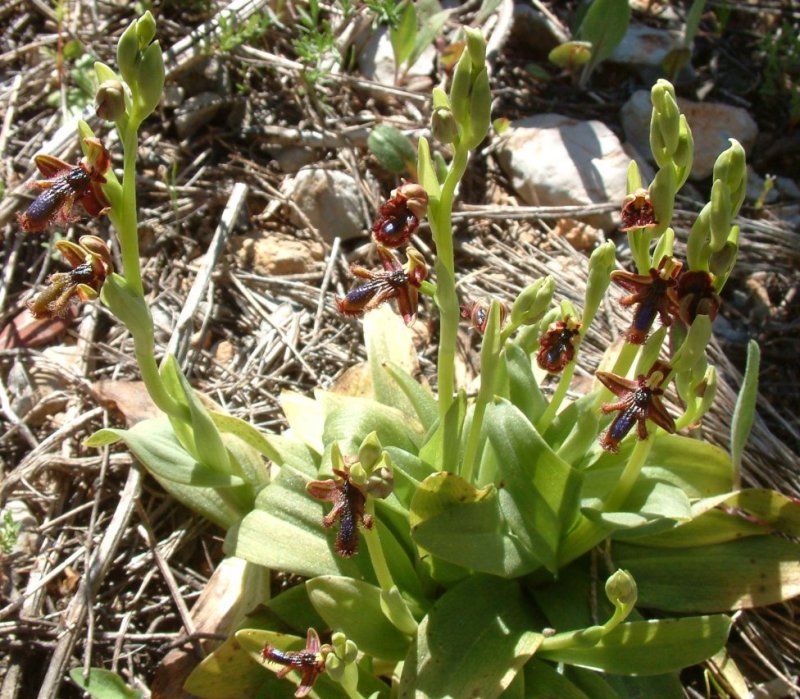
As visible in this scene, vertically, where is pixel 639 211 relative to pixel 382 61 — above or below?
above

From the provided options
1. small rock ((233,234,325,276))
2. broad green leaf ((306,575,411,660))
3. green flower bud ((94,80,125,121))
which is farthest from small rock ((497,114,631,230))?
green flower bud ((94,80,125,121))

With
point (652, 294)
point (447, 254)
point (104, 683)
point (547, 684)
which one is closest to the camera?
point (652, 294)

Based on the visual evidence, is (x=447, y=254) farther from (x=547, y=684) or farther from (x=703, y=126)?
(x=703, y=126)

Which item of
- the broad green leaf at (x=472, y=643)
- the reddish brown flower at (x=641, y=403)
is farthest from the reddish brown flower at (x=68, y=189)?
the broad green leaf at (x=472, y=643)

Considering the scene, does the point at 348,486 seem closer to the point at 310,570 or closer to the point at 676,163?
the point at 310,570

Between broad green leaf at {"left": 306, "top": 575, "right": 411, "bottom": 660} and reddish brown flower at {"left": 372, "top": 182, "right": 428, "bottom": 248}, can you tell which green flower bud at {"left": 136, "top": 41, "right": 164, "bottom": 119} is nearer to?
reddish brown flower at {"left": 372, "top": 182, "right": 428, "bottom": 248}

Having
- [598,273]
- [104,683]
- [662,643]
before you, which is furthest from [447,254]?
[104,683]

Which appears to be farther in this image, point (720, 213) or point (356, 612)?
point (356, 612)

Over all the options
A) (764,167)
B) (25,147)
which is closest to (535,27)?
(764,167)
